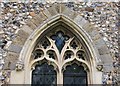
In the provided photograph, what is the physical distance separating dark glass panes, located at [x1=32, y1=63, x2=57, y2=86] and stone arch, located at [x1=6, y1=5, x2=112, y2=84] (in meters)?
0.23

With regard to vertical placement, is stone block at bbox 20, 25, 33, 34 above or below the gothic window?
above

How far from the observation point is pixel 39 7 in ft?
24.2

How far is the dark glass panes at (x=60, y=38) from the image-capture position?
7203mm

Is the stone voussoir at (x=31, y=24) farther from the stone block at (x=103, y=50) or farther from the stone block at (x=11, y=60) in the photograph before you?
the stone block at (x=103, y=50)

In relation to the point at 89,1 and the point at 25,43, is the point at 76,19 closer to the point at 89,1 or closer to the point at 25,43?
the point at 89,1

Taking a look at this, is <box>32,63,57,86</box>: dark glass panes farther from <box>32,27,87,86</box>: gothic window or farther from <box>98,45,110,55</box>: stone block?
<box>98,45,110,55</box>: stone block

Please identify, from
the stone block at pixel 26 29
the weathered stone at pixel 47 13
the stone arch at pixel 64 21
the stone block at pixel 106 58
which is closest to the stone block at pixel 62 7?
Answer: the stone arch at pixel 64 21

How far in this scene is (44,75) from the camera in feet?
22.9

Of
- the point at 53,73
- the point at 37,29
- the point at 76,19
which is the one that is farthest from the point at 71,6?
the point at 53,73

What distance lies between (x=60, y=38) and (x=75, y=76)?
2.72ft

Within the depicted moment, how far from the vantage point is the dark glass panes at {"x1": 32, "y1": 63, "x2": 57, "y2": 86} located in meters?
6.90

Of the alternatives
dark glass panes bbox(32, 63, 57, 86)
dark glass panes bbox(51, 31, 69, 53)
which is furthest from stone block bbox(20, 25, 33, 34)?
dark glass panes bbox(32, 63, 57, 86)

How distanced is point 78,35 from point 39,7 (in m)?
0.98

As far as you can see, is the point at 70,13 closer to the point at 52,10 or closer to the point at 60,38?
the point at 52,10
